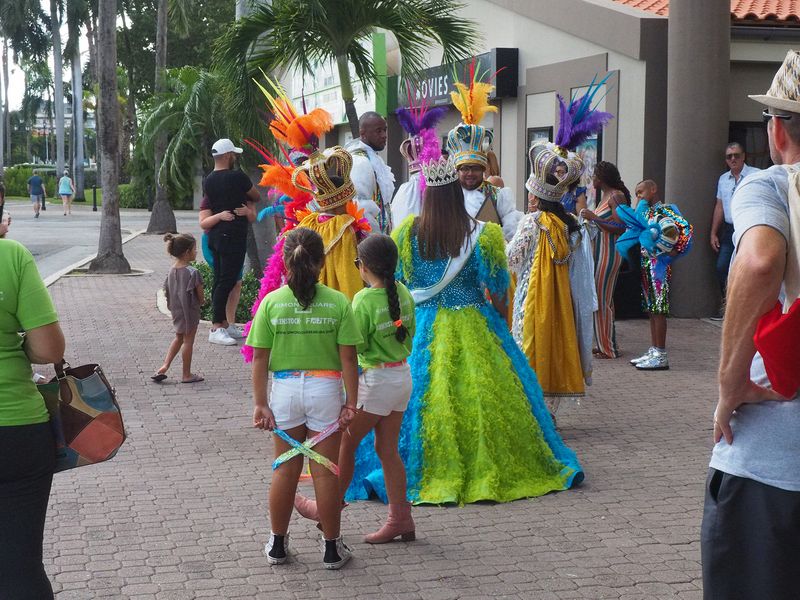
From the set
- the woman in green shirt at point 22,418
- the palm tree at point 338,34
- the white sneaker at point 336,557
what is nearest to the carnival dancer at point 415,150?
the white sneaker at point 336,557

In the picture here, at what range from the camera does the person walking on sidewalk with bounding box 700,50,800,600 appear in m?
2.62

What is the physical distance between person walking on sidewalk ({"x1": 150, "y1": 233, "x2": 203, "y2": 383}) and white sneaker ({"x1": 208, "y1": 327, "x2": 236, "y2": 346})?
1.86 m

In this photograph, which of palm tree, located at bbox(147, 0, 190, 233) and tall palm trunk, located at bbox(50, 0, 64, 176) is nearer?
palm tree, located at bbox(147, 0, 190, 233)

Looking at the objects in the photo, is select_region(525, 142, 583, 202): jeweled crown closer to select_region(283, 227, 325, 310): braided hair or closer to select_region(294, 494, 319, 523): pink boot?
select_region(283, 227, 325, 310): braided hair

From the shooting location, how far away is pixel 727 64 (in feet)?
40.7

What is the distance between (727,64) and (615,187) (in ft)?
10.7

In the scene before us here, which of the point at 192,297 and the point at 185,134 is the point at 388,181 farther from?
the point at 185,134

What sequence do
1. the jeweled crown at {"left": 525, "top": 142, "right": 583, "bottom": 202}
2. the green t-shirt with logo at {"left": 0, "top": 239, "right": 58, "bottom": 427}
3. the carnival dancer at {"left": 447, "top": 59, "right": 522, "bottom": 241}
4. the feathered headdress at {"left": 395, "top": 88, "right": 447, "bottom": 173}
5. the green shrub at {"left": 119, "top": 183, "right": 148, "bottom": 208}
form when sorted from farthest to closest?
the green shrub at {"left": 119, "top": 183, "right": 148, "bottom": 208}, the feathered headdress at {"left": 395, "top": 88, "right": 447, "bottom": 173}, the carnival dancer at {"left": 447, "top": 59, "right": 522, "bottom": 241}, the jeweled crown at {"left": 525, "top": 142, "right": 583, "bottom": 202}, the green t-shirt with logo at {"left": 0, "top": 239, "right": 58, "bottom": 427}

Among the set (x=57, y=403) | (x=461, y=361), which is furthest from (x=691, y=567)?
(x=57, y=403)

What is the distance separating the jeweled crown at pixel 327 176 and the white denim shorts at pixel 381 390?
5.94 ft

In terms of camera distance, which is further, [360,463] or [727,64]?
[727,64]

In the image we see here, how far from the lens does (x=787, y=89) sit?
2729 mm

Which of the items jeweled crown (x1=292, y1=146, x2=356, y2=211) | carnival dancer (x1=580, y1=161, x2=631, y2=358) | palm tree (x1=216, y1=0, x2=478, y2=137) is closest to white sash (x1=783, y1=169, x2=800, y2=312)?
jeweled crown (x1=292, y1=146, x2=356, y2=211)

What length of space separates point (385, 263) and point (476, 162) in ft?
8.45
